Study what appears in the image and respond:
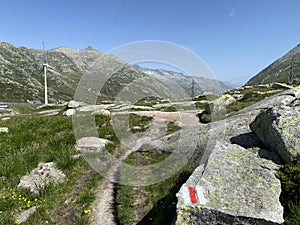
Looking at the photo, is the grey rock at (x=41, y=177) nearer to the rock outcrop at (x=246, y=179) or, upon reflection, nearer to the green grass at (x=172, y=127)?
the rock outcrop at (x=246, y=179)

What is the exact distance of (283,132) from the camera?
365 inches

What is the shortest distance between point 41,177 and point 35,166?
117 centimetres

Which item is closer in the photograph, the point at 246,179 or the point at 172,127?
the point at 246,179

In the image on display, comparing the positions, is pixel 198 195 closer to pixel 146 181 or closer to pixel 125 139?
pixel 146 181

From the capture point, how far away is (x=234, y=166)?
8945mm

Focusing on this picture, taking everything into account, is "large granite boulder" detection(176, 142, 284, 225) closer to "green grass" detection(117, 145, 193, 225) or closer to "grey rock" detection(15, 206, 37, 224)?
"green grass" detection(117, 145, 193, 225)

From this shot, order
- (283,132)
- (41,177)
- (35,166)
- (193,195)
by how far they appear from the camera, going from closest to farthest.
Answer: (193,195) → (283,132) → (41,177) → (35,166)

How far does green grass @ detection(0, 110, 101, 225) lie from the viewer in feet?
31.8

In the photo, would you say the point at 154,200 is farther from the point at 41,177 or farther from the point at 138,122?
the point at 138,122

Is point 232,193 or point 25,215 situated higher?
point 232,193

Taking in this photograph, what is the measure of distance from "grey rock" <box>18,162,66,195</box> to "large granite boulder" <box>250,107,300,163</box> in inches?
372

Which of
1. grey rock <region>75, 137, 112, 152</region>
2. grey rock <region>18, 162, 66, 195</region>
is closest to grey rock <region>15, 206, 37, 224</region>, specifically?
grey rock <region>18, 162, 66, 195</region>

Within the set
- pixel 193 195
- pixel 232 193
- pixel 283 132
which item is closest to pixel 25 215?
pixel 193 195

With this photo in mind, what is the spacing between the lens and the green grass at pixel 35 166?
31.8ft
